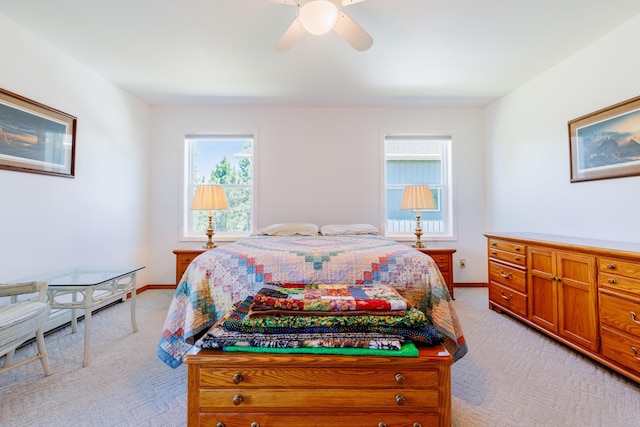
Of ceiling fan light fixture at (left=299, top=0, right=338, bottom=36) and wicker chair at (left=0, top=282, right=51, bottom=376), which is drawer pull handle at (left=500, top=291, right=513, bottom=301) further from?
wicker chair at (left=0, top=282, right=51, bottom=376)

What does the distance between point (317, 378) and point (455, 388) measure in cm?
108

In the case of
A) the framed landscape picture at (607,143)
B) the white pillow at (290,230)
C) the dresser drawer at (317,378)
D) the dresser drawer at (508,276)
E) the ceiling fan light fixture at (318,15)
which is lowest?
the dresser drawer at (317,378)

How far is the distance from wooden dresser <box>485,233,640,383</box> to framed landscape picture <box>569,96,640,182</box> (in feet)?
2.08

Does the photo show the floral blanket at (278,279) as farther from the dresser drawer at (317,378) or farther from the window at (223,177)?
the window at (223,177)

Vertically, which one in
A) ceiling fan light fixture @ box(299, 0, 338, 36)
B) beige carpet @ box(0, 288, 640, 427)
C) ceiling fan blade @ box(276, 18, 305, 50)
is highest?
ceiling fan blade @ box(276, 18, 305, 50)

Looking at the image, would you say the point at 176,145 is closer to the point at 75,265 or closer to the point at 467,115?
the point at 75,265

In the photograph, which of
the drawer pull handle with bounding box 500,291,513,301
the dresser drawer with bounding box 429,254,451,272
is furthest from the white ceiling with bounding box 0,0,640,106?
the drawer pull handle with bounding box 500,291,513,301

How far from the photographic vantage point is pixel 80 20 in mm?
2041

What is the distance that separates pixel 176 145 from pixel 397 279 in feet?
11.4

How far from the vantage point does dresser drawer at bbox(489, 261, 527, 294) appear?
240 cm

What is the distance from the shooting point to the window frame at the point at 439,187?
3.69 meters

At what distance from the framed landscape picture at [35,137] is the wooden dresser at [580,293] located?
14.0ft

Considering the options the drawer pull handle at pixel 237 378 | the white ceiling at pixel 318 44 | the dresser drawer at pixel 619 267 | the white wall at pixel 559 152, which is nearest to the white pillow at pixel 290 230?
the white ceiling at pixel 318 44

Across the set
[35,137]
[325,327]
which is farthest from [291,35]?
[35,137]
